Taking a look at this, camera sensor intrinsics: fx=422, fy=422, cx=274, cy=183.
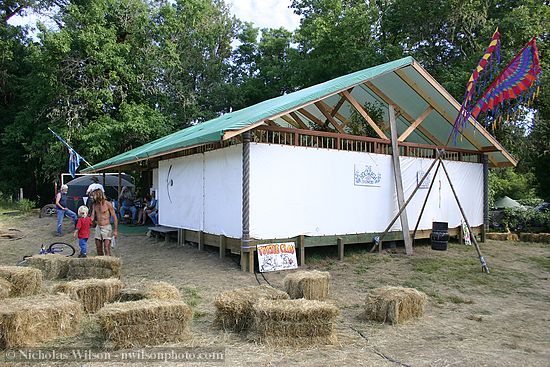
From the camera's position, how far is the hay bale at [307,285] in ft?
18.4

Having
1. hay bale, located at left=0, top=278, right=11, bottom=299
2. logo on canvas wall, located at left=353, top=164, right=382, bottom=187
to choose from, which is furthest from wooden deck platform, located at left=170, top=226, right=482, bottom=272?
hay bale, located at left=0, top=278, right=11, bottom=299

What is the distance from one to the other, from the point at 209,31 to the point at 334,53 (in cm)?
946

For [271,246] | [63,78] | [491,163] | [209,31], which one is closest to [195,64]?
[209,31]

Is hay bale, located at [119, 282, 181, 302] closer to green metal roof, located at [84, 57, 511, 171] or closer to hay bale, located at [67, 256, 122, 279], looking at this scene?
hay bale, located at [67, 256, 122, 279]

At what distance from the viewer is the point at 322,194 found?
9109 mm

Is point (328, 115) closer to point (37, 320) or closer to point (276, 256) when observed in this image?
point (276, 256)

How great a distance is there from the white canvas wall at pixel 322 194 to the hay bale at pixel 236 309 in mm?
3463

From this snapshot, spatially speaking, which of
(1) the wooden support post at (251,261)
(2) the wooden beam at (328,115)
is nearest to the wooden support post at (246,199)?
(1) the wooden support post at (251,261)

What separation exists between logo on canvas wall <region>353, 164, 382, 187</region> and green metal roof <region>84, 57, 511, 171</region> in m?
1.80

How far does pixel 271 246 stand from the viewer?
27.1ft

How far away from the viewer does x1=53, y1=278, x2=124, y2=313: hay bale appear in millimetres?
4926

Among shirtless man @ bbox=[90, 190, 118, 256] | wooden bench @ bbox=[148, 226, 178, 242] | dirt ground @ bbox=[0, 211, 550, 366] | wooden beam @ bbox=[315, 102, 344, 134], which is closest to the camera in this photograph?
dirt ground @ bbox=[0, 211, 550, 366]

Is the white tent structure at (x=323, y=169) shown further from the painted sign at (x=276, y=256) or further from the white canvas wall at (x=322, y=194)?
the painted sign at (x=276, y=256)

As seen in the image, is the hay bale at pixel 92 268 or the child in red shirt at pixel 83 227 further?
the child in red shirt at pixel 83 227
